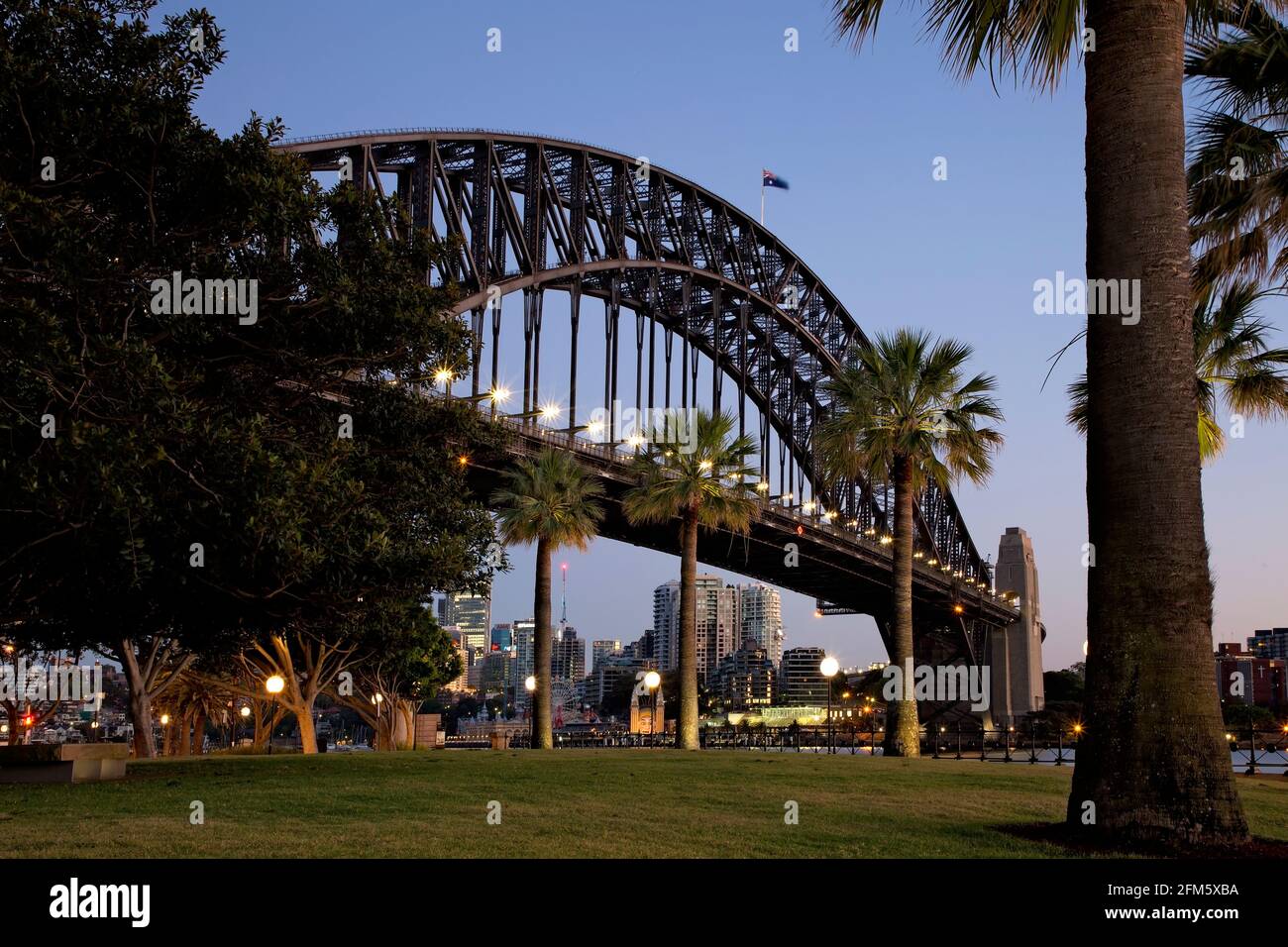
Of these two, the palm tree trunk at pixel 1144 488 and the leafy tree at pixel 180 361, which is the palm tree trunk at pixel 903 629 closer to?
the leafy tree at pixel 180 361

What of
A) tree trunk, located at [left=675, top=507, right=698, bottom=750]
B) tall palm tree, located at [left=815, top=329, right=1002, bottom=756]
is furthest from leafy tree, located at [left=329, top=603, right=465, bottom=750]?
tall palm tree, located at [left=815, top=329, right=1002, bottom=756]

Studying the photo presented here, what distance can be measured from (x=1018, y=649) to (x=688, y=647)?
78501 mm

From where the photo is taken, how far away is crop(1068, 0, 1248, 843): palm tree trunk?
370 inches

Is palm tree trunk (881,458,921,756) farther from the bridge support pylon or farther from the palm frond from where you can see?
the bridge support pylon

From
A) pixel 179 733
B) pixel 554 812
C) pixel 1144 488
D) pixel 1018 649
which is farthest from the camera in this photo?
pixel 1018 649

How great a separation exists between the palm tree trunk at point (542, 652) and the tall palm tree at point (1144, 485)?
3185 centimetres

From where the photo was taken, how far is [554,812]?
499 inches

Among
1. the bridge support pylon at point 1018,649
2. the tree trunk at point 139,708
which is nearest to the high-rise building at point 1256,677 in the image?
the bridge support pylon at point 1018,649

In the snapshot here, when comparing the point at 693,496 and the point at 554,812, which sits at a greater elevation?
the point at 693,496

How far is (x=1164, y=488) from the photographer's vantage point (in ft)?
32.3

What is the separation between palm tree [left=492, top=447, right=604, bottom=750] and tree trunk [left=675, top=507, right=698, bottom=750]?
156 inches

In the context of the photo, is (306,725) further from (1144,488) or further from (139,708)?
(1144,488)

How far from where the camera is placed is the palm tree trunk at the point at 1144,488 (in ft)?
30.8

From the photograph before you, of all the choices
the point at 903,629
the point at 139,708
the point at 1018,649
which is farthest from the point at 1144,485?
the point at 1018,649
